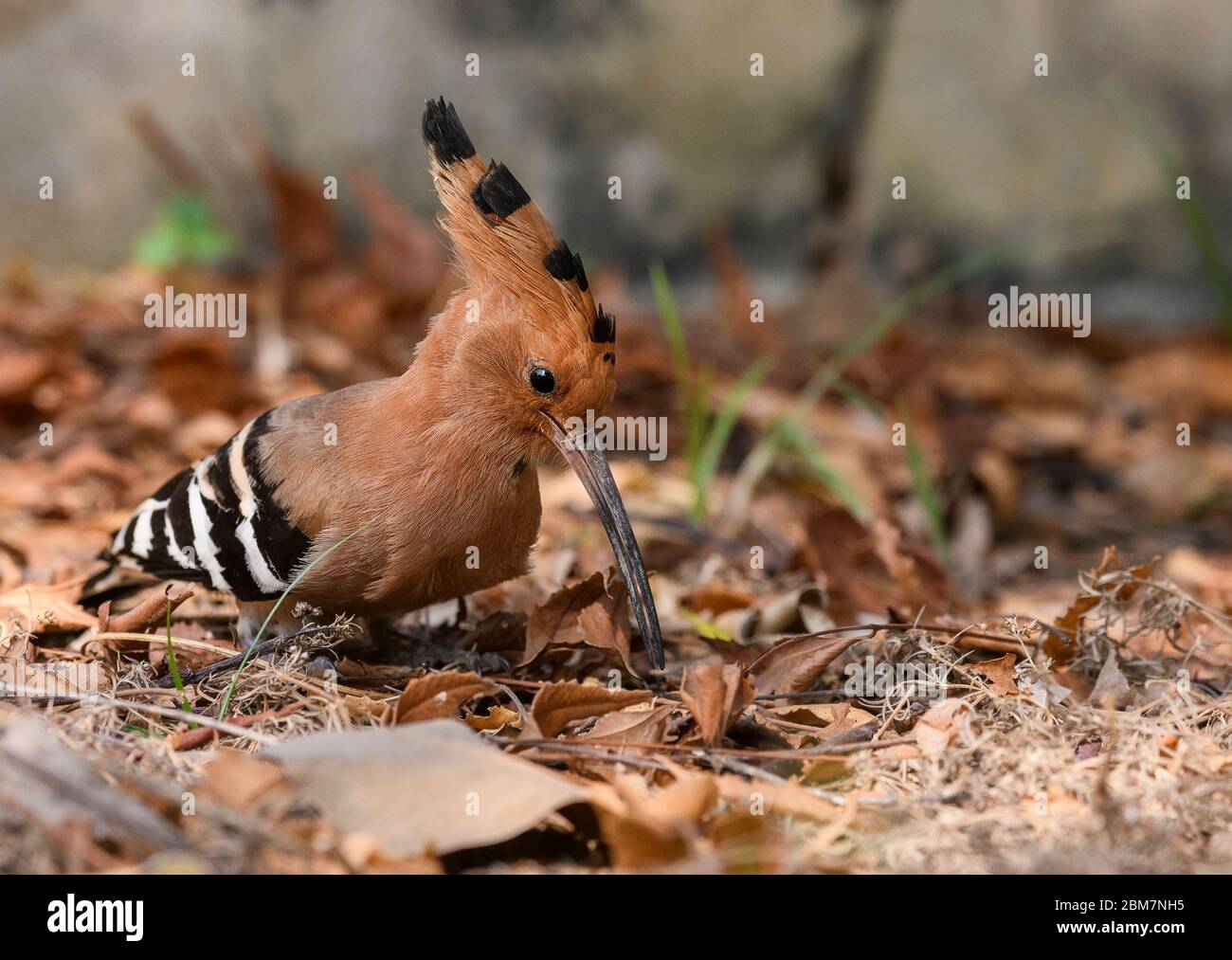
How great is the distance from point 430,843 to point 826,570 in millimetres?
1978

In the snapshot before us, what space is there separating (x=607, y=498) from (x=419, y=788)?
120cm

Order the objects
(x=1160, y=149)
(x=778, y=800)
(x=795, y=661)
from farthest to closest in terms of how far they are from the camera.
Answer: (x=1160, y=149), (x=795, y=661), (x=778, y=800)

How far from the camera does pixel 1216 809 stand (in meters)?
2.29

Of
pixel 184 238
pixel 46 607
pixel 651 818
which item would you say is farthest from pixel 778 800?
pixel 184 238

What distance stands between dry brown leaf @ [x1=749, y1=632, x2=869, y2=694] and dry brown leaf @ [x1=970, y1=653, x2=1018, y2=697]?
0.89ft

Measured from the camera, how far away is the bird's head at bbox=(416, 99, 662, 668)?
3.00m

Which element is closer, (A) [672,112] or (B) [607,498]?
(B) [607,498]

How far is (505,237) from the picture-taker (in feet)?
9.91

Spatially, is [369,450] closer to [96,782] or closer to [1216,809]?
[96,782]

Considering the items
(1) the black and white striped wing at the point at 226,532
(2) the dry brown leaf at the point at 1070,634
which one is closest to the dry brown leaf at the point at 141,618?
(1) the black and white striped wing at the point at 226,532

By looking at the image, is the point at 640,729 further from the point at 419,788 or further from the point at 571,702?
the point at 419,788

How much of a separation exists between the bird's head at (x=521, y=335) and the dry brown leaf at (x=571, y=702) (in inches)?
12.2

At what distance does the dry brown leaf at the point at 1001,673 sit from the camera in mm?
2824
